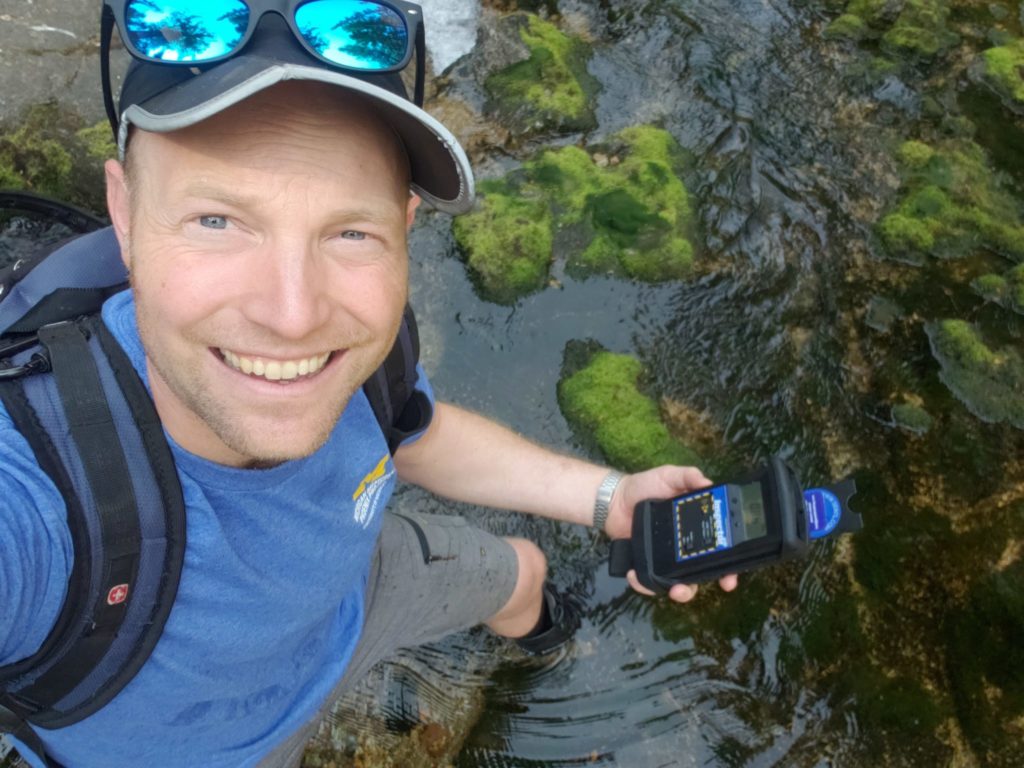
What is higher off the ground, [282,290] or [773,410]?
[282,290]

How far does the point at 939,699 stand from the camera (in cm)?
380

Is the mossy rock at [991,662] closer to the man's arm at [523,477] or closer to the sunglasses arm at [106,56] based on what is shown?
the man's arm at [523,477]

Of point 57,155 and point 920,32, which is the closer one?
point 57,155

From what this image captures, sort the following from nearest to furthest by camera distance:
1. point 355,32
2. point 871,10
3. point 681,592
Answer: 1. point 355,32
2. point 681,592
3. point 871,10

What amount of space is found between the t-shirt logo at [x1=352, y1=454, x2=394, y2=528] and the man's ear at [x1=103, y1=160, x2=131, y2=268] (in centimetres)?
93

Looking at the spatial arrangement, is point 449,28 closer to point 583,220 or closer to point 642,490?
point 583,220

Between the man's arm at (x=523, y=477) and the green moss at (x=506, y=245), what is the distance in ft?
5.97

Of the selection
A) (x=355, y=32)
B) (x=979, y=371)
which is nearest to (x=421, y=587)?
(x=355, y=32)

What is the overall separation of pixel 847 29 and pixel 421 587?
595cm

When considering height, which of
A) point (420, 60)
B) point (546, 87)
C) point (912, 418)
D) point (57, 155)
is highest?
point (420, 60)

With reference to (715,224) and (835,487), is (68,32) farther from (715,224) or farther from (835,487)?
(835,487)

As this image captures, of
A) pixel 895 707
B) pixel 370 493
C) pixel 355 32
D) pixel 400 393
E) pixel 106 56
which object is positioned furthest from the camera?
Answer: pixel 895 707

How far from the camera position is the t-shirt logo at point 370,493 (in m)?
2.38

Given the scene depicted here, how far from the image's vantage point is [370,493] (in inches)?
96.0
